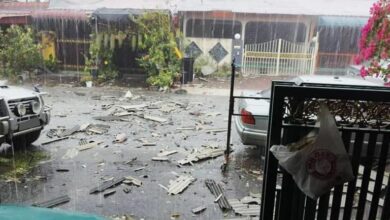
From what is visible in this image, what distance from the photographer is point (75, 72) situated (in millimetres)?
13250

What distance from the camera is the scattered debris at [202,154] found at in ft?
16.8

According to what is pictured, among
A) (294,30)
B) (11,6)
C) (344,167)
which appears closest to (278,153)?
(344,167)

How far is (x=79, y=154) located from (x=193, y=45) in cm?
848

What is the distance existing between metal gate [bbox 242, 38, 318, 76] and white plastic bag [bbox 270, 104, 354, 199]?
36.0ft

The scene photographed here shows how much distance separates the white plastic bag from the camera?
165cm

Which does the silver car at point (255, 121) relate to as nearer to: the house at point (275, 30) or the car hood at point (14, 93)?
the car hood at point (14, 93)

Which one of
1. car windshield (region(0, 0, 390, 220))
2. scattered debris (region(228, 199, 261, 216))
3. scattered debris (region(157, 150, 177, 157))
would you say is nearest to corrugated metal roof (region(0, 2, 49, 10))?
car windshield (region(0, 0, 390, 220))

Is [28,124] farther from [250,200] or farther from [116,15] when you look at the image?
[116,15]

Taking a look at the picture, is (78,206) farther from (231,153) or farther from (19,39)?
(19,39)

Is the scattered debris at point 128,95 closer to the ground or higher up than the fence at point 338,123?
closer to the ground

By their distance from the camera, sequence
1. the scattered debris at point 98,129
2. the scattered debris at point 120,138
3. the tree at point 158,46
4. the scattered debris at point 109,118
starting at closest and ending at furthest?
the scattered debris at point 120,138 → the scattered debris at point 98,129 → the scattered debris at point 109,118 → the tree at point 158,46

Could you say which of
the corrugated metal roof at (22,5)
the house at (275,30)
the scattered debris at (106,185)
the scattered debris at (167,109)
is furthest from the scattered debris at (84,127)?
the corrugated metal roof at (22,5)

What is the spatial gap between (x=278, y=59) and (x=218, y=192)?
370 inches

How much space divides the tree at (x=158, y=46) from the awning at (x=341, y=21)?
5.44 m
